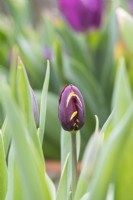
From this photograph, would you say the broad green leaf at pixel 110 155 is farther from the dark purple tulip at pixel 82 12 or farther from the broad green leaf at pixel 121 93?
the dark purple tulip at pixel 82 12

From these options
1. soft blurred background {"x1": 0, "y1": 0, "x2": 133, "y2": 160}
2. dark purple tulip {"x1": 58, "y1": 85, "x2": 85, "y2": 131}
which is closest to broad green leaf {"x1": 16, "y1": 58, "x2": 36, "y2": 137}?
dark purple tulip {"x1": 58, "y1": 85, "x2": 85, "y2": 131}

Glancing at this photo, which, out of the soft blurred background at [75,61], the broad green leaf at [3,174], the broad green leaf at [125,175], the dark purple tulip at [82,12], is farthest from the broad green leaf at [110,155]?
the dark purple tulip at [82,12]

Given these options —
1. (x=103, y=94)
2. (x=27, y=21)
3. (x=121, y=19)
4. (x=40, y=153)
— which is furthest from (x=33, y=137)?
(x=27, y=21)

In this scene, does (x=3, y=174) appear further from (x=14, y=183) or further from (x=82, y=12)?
(x=82, y=12)

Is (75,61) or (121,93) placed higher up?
(121,93)

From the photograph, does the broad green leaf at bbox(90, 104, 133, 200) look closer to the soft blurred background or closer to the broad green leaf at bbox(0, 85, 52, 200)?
the broad green leaf at bbox(0, 85, 52, 200)

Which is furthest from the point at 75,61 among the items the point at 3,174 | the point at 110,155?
the point at 110,155

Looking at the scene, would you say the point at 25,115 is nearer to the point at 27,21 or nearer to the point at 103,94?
the point at 103,94
